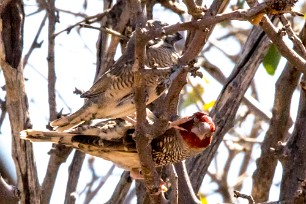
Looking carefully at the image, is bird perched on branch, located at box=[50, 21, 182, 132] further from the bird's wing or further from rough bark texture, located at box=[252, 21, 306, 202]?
rough bark texture, located at box=[252, 21, 306, 202]

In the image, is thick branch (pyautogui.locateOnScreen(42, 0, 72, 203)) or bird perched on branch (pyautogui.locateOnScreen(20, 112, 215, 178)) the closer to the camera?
bird perched on branch (pyautogui.locateOnScreen(20, 112, 215, 178))

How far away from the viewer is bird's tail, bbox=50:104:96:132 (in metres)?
4.57

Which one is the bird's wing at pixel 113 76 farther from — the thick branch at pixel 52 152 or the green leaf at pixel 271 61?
the green leaf at pixel 271 61

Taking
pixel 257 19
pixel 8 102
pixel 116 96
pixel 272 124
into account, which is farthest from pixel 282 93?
pixel 257 19

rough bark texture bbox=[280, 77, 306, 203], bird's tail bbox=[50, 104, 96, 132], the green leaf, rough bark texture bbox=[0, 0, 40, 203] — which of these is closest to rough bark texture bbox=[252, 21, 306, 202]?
the green leaf

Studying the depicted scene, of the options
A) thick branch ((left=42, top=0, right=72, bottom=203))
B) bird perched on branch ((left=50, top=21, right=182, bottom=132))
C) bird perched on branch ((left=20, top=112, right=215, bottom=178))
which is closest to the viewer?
bird perched on branch ((left=20, top=112, right=215, bottom=178))

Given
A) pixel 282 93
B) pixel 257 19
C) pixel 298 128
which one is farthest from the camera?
pixel 282 93

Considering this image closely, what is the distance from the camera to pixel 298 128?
4508 mm

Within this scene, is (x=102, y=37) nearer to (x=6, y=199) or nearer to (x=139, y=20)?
(x=6, y=199)

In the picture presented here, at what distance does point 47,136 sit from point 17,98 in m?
0.30

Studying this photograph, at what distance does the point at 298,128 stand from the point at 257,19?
1.79 metres

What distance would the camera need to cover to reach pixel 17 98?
4320 millimetres

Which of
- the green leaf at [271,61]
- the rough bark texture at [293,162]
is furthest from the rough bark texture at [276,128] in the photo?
the rough bark texture at [293,162]

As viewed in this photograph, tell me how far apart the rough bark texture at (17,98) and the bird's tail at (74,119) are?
22 cm
